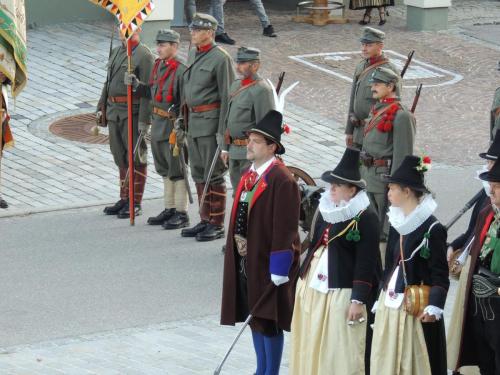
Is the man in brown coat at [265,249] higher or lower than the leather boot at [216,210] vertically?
higher

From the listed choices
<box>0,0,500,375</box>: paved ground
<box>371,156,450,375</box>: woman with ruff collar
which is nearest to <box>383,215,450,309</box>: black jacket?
<box>371,156,450,375</box>: woman with ruff collar

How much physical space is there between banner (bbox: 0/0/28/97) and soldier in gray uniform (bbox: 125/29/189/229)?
1481mm

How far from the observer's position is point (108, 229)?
13188mm

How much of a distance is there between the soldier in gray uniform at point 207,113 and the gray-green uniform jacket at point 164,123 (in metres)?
0.17

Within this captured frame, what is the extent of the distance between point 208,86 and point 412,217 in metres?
4.91

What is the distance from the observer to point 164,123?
1317 cm

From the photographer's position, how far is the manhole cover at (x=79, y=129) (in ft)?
52.7

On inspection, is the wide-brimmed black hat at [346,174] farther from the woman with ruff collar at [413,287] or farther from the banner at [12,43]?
the banner at [12,43]

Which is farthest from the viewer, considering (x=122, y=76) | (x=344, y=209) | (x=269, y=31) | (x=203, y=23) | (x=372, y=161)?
(x=269, y=31)

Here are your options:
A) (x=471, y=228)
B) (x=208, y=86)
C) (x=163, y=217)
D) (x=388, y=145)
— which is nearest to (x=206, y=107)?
(x=208, y=86)

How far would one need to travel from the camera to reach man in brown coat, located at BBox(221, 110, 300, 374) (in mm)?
8961

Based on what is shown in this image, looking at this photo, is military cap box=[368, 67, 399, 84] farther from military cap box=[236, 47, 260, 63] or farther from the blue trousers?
the blue trousers

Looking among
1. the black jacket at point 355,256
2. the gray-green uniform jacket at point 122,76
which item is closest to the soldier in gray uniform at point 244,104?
the gray-green uniform jacket at point 122,76

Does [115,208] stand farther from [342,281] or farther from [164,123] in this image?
[342,281]
